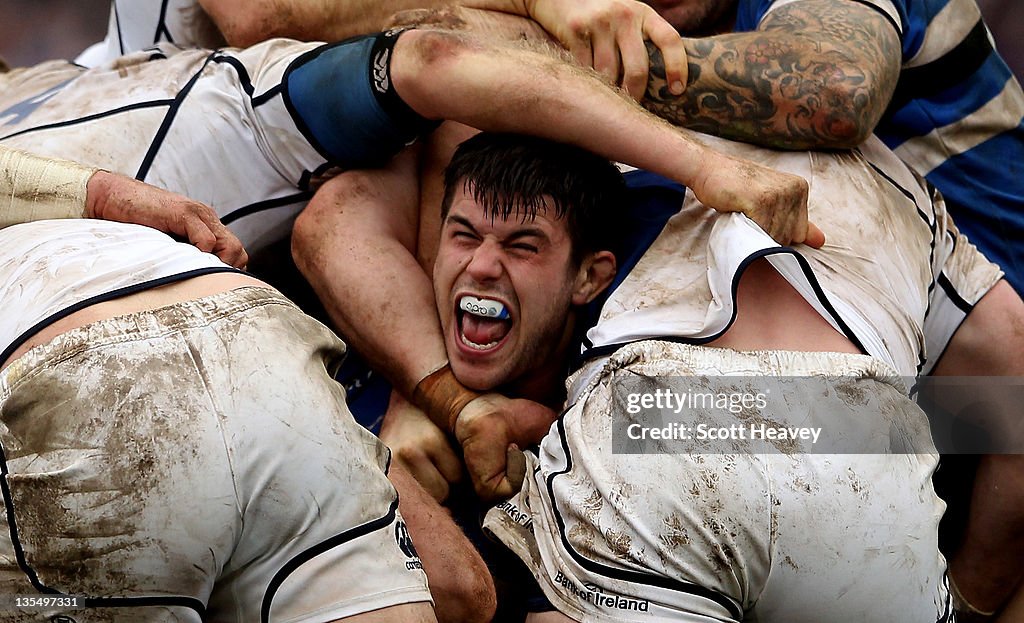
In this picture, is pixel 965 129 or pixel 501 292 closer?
pixel 501 292

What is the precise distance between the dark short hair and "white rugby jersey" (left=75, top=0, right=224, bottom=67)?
46.0 inches

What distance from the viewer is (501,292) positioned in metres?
2.53

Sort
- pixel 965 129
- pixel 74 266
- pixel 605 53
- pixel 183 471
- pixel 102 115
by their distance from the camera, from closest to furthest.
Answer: pixel 183 471, pixel 74 266, pixel 605 53, pixel 102 115, pixel 965 129

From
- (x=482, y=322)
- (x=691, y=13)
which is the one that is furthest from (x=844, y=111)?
(x=482, y=322)

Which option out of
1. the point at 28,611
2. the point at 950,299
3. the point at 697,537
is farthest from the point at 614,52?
the point at 28,611

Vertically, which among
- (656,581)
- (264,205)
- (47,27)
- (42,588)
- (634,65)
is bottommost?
(47,27)

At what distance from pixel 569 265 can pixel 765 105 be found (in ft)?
1.89

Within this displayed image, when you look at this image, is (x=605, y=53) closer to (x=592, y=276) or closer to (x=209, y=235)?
(x=592, y=276)

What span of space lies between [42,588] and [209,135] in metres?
1.34

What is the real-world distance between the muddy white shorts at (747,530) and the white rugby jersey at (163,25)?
1.93 m

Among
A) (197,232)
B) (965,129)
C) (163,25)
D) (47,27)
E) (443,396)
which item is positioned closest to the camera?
(197,232)

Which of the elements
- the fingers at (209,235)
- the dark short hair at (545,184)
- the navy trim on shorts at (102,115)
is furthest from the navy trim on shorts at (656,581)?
the navy trim on shorts at (102,115)

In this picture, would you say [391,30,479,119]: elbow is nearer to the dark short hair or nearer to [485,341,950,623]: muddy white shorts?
the dark short hair

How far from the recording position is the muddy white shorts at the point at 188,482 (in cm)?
173
